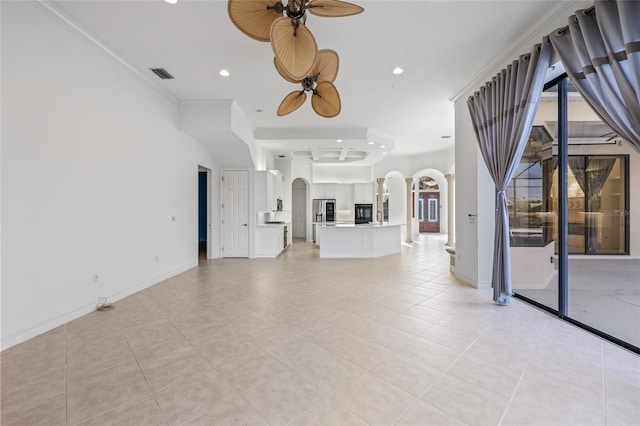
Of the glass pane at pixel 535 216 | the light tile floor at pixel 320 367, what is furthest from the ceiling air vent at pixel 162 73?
the glass pane at pixel 535 216

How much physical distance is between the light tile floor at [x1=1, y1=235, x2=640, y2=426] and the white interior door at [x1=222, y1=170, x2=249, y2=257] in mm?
→ 3511

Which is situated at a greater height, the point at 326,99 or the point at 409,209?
the point at 326,99

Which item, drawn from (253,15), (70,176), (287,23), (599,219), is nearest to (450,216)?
(599,219)

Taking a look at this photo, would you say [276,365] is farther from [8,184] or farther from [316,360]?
[8,184]

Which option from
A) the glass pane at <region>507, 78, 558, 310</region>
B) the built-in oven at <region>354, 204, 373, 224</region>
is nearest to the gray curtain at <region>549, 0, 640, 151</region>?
the glass pane at <region>507, 78, 558, 310</region>

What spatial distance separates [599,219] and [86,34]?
8.16 metres

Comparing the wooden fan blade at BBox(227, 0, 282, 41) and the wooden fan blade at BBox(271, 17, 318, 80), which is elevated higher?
the wooden fan blade at BBox(227, 0, 282, 41)

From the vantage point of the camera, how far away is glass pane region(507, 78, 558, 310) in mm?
4195

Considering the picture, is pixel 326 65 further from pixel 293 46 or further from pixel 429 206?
pixel 429 206

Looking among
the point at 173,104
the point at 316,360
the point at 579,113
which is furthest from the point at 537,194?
the point at 173,104

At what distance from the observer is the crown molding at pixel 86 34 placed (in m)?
2.87

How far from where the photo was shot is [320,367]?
223 cm

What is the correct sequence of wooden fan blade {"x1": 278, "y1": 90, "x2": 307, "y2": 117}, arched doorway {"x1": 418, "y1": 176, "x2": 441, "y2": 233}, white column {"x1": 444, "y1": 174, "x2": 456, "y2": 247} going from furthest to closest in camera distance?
arched doorway {"x1": 418, "y1": 176, "x2": 441, "y2": 233} < white column {"x1": 444, "y1": 174, "x2": 456, "y2": 247} < wooden fan blade {"x1": 278, "y1": 90, "x2": 307, "y2": 117}

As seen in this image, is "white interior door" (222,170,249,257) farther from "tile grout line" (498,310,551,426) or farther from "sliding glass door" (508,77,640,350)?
"tile grout line" (498,310,551,426)
